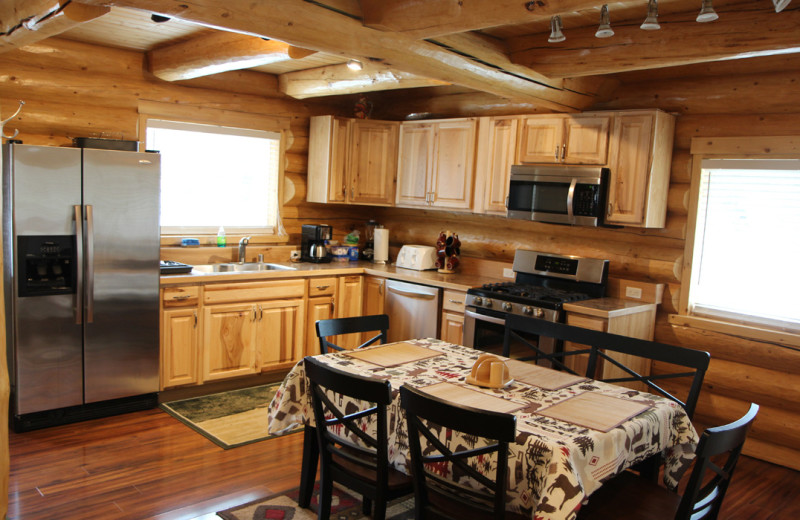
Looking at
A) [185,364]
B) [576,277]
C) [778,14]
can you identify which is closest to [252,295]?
[185,364]

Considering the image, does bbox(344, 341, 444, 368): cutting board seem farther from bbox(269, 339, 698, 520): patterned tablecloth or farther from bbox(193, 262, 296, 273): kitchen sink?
bbox(193, 262, 296, 273): kitchen sink

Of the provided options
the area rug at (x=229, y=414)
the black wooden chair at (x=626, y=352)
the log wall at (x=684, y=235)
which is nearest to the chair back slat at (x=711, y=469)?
the black wooden chair at (x=626, y=352)

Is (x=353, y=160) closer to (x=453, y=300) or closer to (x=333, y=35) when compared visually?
(x=453, y=300)

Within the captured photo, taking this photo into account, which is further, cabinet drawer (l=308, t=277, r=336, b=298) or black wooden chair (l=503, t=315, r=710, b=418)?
cabinet drawer (l=308, t=277, r=336, b=298)

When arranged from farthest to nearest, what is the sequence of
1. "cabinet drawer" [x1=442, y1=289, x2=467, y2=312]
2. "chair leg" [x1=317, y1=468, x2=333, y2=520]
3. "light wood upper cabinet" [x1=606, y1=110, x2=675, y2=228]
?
"cabinet drawer" [x1=442, y1=289, x2=467, y2=312]
"light wood upper cabinet" [x1=606, y1=110, x2=675, y2=228]
"chair leg" [x1=317, y1=468, x2=333, y2=520]

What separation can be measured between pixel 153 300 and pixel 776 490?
3856 mm

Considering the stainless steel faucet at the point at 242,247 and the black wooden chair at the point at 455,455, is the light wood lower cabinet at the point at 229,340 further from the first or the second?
the black wooden chair at the point at 455,455

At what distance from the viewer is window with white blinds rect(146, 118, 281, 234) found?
16.0 ft

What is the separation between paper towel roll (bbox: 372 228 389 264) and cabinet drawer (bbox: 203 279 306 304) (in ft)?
3.04

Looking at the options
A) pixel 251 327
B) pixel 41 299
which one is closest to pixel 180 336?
pixel 251 327

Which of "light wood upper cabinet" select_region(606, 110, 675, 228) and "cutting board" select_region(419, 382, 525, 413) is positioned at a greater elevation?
"light wood upper cabinet" select_region(606, 110, 675, 228)

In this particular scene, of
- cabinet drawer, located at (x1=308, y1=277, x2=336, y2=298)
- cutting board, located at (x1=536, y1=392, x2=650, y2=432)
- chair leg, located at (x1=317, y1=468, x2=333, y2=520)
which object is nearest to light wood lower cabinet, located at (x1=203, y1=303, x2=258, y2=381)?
cabinet drawer, located at (x1=308, y1=277, x2=336, y2=298)

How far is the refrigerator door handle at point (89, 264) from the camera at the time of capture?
384 centimetres

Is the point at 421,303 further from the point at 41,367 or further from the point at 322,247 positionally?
the point at 41,367
